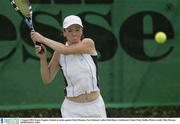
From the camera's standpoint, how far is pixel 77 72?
3.94m

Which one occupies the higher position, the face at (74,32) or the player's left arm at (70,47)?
the face at (74,32)

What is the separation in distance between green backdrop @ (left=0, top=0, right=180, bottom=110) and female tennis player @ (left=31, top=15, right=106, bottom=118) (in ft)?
6.59

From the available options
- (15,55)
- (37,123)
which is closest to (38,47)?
(37,123)

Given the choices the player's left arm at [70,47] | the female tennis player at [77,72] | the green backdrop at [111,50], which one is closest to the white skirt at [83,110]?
the female tennis player at [77,72]

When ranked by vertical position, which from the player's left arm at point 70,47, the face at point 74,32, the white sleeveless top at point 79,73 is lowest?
the white sleeveless top at point 79,73

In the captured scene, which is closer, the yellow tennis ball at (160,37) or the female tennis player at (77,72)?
the female tennis player at (77,72)

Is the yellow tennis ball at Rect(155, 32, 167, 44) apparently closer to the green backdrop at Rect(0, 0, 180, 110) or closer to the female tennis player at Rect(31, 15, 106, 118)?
the green backdrop at Rect(0, 0, 180, 110)

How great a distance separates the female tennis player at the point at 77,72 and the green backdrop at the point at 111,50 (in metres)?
2.01

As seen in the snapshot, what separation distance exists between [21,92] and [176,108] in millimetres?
1628

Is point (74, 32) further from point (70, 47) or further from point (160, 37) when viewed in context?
point (160, 37)

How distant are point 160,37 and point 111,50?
515mm

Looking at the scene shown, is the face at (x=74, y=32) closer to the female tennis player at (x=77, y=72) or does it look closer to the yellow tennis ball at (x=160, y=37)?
the female tennis player at (x=77, y=72)

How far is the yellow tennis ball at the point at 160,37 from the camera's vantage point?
5.99m

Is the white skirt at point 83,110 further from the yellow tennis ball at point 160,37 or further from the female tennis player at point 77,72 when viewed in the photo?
the yellow tennis ball at point 160,37
